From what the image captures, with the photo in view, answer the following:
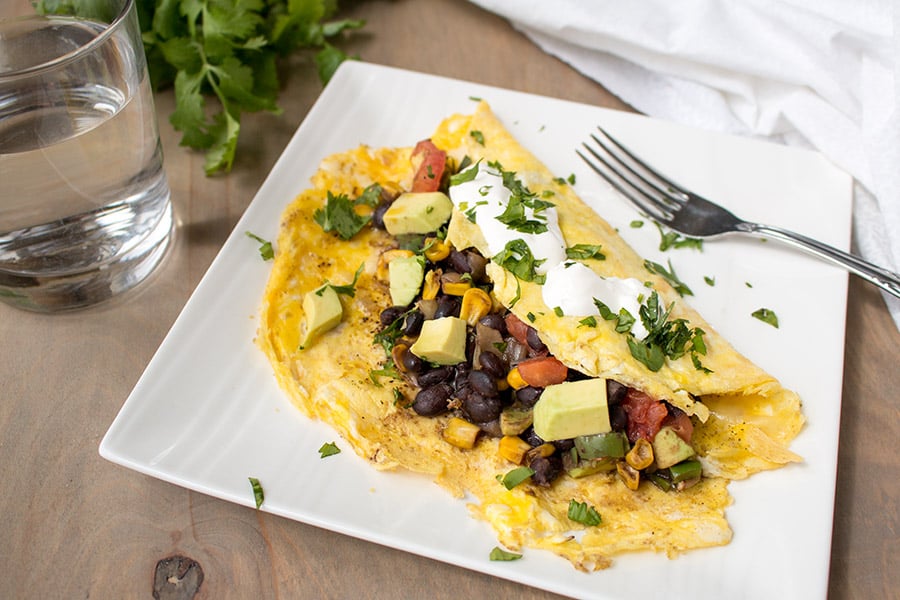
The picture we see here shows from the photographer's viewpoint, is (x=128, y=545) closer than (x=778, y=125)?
Yes

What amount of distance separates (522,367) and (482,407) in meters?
0.23

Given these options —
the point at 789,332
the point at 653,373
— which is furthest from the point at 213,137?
the point at 789,332

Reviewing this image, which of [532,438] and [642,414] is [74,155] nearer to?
[532,438]

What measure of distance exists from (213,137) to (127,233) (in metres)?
0.94

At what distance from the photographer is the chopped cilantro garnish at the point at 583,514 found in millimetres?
3178

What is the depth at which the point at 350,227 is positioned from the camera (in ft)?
13.9

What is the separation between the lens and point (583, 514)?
319 centimetres

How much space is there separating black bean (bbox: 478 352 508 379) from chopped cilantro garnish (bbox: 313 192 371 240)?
3.51 feet

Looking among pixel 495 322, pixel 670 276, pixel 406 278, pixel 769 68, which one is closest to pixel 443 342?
pixel 495 322

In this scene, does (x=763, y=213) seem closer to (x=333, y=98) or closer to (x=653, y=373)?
(x=653, y=373)

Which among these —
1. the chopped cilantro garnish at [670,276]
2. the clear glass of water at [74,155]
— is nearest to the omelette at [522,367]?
the chopped cilantro garnish at [670,276]

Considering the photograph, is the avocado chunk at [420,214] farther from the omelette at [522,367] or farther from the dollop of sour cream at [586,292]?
the dollop of sour cream at [586,292]

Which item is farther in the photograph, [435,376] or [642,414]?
[435,376]

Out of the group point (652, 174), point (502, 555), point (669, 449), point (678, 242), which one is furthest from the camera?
point (652, 174)
